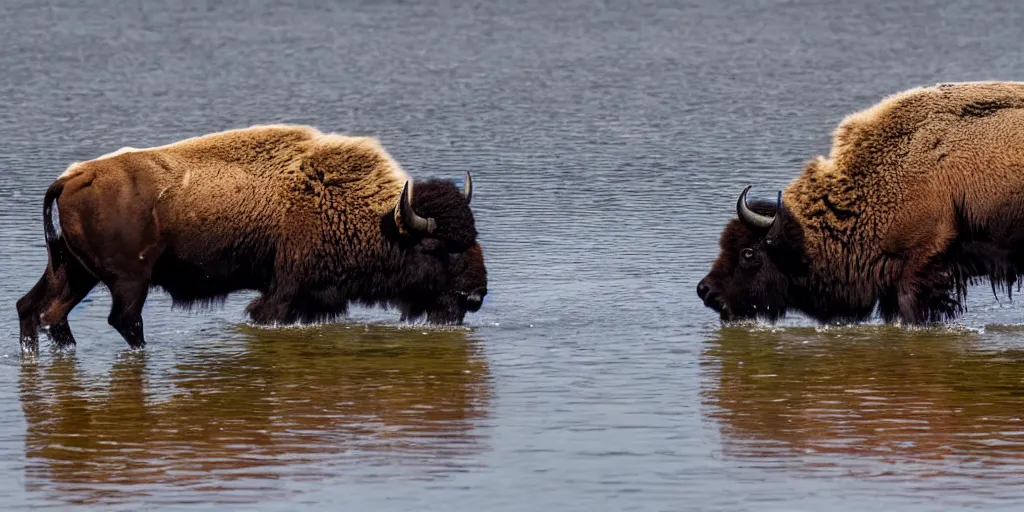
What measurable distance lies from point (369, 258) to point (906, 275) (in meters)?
3.69

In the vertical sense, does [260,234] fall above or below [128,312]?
above

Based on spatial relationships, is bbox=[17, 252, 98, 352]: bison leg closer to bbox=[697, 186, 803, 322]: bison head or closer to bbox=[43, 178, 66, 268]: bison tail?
bbox=[43, 178, 66, 268]: bison tail

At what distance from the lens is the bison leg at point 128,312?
12.9m

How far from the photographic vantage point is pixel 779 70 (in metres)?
34.6

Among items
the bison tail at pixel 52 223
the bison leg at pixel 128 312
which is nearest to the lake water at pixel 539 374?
the bison leg at pixel 128 312

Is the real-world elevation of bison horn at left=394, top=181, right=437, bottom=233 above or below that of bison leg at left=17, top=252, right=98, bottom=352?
above

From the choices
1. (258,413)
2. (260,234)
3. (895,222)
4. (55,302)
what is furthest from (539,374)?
(55,302)

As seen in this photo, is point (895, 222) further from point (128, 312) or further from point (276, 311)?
point (128, 312)

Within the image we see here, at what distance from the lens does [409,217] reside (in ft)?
45.6

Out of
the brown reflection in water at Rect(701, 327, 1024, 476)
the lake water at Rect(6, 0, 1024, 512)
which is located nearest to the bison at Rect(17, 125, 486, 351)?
the lake water at Rect(6, 0, 1024, 512)

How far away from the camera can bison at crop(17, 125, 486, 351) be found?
13.0 m

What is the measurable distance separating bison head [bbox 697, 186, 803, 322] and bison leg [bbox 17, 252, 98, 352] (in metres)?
4.18

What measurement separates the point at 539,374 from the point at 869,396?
200 centimetres

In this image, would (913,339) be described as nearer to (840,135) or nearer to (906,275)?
(906,275)
